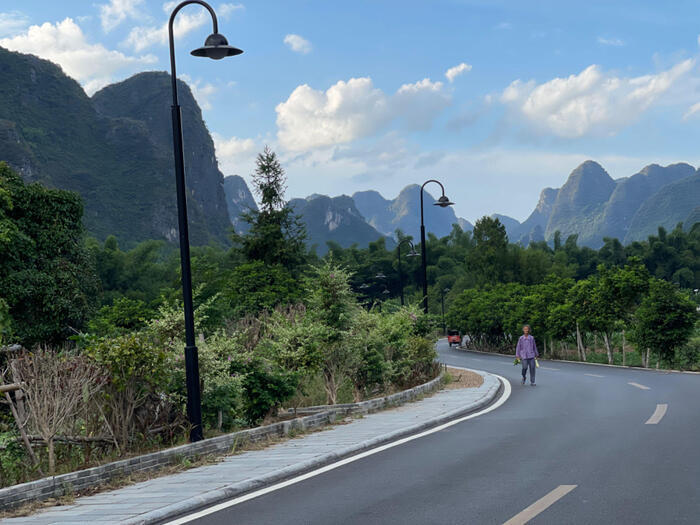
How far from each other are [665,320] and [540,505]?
25.1m

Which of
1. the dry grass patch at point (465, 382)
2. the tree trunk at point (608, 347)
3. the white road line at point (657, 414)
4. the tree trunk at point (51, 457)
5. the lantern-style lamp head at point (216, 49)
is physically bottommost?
the tree trunk at point (608, 347)

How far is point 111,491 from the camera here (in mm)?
8188

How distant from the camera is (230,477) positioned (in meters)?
8.63

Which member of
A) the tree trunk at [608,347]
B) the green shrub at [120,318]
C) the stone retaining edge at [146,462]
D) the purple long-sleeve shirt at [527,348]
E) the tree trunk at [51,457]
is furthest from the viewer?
the green shrub at [120,318]

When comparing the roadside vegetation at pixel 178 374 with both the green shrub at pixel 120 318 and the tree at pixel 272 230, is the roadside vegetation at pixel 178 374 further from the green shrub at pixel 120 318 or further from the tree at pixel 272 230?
the tree at pixel 272 230

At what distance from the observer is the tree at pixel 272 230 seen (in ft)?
196

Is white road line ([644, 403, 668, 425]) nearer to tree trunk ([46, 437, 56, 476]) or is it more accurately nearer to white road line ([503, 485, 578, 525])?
white road line ([503, 485, 578, 525])

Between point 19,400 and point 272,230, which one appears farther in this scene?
point 272,230

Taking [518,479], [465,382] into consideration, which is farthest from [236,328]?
[518,479]

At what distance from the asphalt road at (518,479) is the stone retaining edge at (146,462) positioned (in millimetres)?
2035

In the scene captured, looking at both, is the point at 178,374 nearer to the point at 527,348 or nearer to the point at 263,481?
the point at 263,481

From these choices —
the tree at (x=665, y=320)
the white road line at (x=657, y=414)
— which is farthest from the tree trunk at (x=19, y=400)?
the tree at (x=665, y=320)

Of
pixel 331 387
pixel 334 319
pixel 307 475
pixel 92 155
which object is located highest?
pixel 92 155

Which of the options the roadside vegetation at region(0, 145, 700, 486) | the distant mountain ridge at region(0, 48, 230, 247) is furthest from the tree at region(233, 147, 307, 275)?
the distant mountain ridge at region(0, 48, 230, 247)
